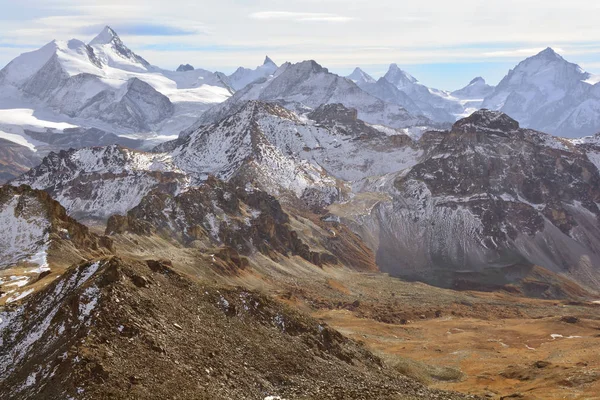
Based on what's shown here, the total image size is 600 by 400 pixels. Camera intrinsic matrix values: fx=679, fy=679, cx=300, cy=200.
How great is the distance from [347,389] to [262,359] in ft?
26.4

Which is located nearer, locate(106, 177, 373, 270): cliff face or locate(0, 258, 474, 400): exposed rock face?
locate(0, 258, 474, 400): exposed rock face

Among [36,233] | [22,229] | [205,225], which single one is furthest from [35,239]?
[205,225]

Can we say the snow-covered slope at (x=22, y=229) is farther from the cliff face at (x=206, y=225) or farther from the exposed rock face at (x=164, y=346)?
the cliff face at (x=206, y=225)

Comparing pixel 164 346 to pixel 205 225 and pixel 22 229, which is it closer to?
pixel 22 229

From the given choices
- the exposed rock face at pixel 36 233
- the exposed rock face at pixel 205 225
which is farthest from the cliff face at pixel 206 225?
the exposed rock face at pixel 36 233

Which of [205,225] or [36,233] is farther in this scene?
[205,225]

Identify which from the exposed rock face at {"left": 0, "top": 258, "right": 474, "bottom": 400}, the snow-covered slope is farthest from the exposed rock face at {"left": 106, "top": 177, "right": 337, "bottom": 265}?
the exposed rock face at {"left": 0, "top": 258, "right": 474, "bottom": 400}

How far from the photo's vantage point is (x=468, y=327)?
A: 474ft

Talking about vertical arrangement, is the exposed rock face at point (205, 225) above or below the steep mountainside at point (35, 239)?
below

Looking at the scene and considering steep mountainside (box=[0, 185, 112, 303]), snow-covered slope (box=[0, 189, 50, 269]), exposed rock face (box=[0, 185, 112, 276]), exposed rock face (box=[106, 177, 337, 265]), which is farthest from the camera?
exposed rock face (box=[106, 177, 337, 265])

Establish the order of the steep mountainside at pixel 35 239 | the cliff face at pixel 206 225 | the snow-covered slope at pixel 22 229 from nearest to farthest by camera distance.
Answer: the steep mountainside at pixel 35 239, the snow-covered slope at pixel 22 229, the cliff face at pixel 206 225

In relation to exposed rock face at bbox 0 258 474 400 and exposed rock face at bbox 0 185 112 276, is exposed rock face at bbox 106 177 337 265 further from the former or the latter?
exposed rock face at bbox 0 258 474 400

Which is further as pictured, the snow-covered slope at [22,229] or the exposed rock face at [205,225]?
the exposed rock face at [205,225]

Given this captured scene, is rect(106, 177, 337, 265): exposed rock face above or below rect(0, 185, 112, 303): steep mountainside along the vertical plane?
below
